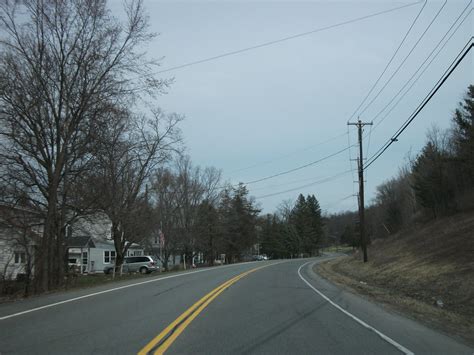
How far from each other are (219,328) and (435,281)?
1219 cm

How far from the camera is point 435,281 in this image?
18375mm

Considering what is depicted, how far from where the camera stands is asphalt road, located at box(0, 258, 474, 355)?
7742 millimetres

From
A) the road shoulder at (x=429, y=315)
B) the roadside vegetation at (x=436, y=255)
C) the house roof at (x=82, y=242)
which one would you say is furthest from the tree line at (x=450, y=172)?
the house roof at (x=82, y=242)

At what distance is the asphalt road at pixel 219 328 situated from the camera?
305 inches

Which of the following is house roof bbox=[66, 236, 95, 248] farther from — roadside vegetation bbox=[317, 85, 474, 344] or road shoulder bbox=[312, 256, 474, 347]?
road shoulder bbox=[312, 256, 474, 347]

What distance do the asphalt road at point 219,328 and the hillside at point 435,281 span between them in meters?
1.13

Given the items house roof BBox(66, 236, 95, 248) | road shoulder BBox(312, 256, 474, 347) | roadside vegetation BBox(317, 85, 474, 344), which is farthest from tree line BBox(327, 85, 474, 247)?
house roof BBox(66, 236, 95, 248)

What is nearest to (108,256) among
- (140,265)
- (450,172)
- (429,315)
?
(140,265)

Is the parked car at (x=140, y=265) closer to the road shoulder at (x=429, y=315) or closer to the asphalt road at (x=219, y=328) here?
the asphalt road at (x=219, y=328)

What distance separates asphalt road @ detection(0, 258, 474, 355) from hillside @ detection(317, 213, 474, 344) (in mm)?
1128

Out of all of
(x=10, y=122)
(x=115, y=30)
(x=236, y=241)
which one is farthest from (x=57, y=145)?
(x=236, y=241)

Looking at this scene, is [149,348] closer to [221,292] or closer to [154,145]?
[221,292]

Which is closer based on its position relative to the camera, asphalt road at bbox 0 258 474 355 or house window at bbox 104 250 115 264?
asphalt road at bbox 0 258 474 355

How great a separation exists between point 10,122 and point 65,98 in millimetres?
2616
